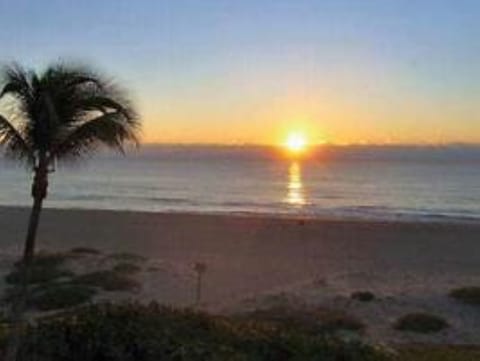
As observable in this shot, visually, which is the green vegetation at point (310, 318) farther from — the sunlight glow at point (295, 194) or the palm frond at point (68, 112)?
the sunlight glow at point (295, 194)

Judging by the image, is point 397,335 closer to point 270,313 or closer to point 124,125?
point 270,313

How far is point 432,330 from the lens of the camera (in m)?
19.8

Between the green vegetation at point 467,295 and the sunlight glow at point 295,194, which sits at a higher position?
the green vegetation at point 467,295

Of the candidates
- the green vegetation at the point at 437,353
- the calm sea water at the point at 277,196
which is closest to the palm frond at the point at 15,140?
the green vegetation at the point at 437,353

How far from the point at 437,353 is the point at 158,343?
5.16 m

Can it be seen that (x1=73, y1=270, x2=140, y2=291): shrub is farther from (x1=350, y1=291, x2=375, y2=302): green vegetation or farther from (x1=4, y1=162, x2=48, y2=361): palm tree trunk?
(x1=4, y1=162, x2=48, y2=361): palm tree trunk

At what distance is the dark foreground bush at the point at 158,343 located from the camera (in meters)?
12.1

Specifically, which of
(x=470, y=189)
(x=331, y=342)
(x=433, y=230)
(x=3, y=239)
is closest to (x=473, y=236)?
(x=433, y=230)

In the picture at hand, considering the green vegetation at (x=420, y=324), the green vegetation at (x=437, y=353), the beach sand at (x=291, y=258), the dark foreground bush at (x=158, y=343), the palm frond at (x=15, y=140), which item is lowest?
the beach sand at (x=291, y=258)

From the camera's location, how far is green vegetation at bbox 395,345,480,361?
14.4 metres

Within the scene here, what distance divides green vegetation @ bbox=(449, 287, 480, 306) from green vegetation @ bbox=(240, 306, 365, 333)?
3437 millimetres

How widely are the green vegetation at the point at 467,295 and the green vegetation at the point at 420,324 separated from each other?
217 cm

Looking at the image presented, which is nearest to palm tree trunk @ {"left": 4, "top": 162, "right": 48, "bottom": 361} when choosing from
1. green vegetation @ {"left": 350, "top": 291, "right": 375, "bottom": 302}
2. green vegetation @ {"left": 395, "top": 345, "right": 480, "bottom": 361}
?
green vegetation @ {"left": 395, "top": 345, "right": 480, "bottom": 361}

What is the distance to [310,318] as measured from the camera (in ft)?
64.8
